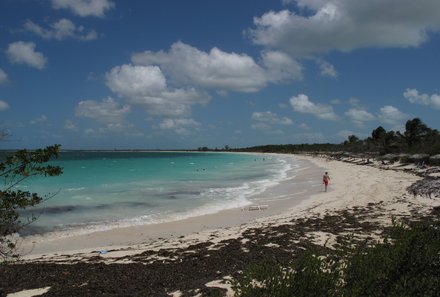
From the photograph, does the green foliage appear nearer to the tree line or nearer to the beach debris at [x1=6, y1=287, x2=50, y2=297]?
the beach debris at [x1=6, y1=287, x2=50, y2=297]

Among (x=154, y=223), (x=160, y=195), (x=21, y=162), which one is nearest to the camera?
(x=21, y=162)

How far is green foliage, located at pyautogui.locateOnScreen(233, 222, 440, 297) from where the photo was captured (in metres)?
4.92

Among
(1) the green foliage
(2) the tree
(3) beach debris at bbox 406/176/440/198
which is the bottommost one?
(3) beach debris at bbox 406/176/440/198

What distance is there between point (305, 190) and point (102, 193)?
52.0ft

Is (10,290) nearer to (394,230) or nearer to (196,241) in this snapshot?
(196,241)

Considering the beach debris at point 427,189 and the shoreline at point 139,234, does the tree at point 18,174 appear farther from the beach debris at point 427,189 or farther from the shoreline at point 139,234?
the beach debris at point 427,189

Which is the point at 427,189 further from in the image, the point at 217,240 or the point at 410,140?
the point at 410,140

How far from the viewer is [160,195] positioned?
91.9 feet

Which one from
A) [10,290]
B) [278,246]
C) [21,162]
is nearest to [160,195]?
[278,246]

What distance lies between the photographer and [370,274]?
519 cm

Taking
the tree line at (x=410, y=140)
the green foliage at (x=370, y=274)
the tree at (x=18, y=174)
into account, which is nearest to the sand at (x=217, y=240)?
the green foliage at (x=370, y=274)

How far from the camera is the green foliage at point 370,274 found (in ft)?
16.1

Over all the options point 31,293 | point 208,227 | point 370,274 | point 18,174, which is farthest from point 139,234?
point 370,274

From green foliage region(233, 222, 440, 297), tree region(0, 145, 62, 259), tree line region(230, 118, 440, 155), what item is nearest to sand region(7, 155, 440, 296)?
green foliage region(233, 222, 440, 297)
